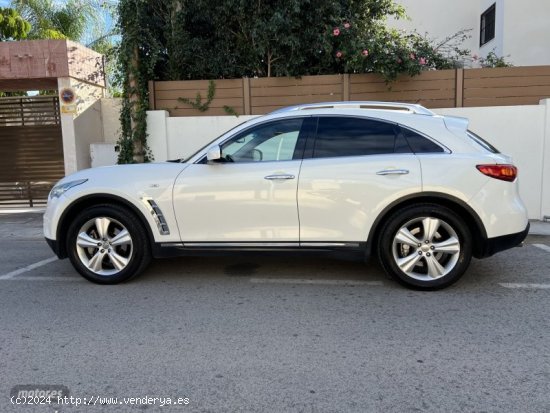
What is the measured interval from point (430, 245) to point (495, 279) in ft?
3.63

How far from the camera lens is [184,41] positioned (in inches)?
375

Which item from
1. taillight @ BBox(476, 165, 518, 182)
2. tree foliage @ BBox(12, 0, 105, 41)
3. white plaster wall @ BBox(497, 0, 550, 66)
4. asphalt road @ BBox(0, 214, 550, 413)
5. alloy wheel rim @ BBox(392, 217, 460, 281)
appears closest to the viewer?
asphalt road @ BBox(0, 214, 550, 413)

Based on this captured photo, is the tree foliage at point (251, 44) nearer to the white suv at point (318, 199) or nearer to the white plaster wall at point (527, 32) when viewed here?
the white suv at point (318, 199)

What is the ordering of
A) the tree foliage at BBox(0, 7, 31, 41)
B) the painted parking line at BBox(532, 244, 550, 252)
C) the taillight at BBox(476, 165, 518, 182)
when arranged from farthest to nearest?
the tree foliage at BBox(0, 7, 31, 41) → the painted parking line at BBox(532, 244, 550, 252) → the taillight at BBox(476, 165, 518, 182)

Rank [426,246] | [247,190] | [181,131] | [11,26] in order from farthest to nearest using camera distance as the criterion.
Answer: [11,26] → [181,131] → [247,190] → [426,246]

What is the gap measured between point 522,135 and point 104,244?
24.6ft

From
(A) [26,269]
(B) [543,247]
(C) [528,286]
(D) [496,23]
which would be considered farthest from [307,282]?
(D) [496,23]

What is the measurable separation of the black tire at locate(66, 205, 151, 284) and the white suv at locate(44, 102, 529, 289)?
1cm

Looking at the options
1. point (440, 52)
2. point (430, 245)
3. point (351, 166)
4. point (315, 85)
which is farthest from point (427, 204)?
point (440, 52)

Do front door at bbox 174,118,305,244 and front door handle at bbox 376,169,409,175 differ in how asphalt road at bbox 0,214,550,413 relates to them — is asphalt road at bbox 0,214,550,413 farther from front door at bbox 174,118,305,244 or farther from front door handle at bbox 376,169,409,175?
front door handle at bbox 376,169,409,175

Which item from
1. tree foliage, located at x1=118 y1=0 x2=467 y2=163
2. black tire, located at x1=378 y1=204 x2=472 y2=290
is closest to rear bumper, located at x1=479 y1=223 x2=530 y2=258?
black tire, located at x1=378 y1=204 x2=472 y2=290

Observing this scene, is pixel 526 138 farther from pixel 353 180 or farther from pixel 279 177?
pixel 279 177

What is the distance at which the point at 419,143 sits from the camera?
467 cm

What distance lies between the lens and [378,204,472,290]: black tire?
458 centimetres
